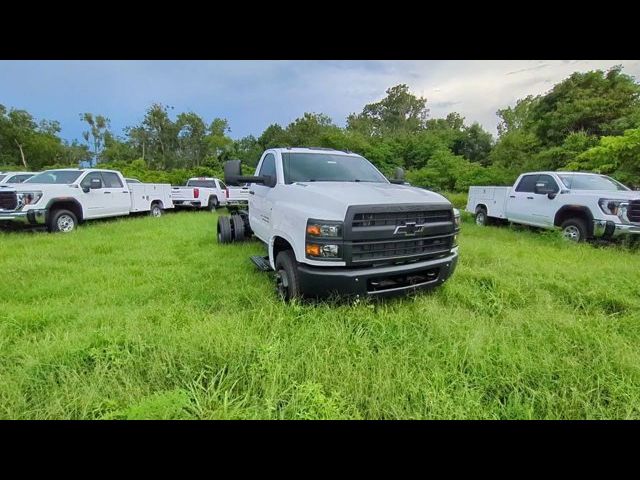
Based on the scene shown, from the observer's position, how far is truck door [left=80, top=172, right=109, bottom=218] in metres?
8.65

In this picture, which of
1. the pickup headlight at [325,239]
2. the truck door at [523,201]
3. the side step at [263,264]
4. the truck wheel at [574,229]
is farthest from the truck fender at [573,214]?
the side step at [263,264]

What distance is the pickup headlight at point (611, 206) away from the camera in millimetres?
5887

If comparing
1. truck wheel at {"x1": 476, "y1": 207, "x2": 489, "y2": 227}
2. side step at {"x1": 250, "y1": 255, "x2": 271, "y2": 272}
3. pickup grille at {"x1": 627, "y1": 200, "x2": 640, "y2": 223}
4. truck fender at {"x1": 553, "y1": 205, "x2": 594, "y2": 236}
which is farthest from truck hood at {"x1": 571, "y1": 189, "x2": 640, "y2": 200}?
side step at {"x1": 250, "y1": 255, "x2": 271, "y2": 272}

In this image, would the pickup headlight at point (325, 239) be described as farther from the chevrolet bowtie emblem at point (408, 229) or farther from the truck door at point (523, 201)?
the truck door at point (523, 201)

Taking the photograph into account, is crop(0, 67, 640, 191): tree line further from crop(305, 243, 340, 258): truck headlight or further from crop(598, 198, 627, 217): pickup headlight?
crop(305, 243, 340, 258): truck headlight

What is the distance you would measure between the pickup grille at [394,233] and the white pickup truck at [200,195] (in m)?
13.2

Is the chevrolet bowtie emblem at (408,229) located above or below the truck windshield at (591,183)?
below

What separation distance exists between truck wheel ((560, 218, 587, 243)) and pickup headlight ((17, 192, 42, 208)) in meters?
12.6

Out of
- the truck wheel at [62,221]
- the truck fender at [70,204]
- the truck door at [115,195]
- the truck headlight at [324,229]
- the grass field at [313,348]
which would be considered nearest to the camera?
the grass field at [313,348]

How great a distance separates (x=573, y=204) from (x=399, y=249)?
242 inches

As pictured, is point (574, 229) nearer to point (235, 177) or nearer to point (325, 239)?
point (325, 239)
